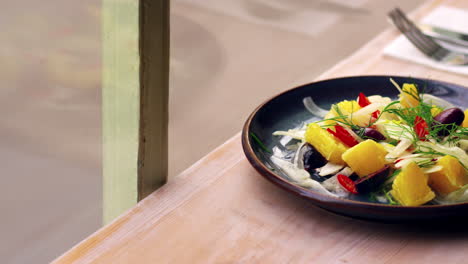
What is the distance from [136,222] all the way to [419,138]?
15.4 inches

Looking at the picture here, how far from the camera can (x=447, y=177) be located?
2.62 feet

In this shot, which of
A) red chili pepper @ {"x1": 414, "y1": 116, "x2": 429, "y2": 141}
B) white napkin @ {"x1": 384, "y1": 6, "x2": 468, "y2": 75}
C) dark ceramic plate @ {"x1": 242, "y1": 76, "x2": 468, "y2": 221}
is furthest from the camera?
white napkin @ {"x1": 384, "y1": 6, "x2": 468, "y2": 75}

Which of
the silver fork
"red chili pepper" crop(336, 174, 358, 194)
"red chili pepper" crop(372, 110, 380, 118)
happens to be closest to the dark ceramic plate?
"red chili pepper" crop(336, 174, 358, 194)

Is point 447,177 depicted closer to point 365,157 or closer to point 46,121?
point 365,157

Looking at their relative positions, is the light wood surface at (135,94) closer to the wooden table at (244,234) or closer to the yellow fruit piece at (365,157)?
the wooden table at (244,234)

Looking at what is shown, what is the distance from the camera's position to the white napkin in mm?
1302

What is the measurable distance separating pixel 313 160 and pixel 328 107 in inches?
7.9

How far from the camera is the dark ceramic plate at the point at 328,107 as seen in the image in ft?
2.51

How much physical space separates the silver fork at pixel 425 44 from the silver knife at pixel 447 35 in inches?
1.7

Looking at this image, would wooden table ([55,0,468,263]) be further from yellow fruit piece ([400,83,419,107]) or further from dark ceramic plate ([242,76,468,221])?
yellow fruit piece ([400,83,419,107])

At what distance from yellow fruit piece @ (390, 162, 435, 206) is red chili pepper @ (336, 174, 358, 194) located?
58 mm

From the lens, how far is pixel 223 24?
6.55 ft

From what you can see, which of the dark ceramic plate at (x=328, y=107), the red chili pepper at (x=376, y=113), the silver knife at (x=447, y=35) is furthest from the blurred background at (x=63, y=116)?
the silver knife at (x=447, y=35)

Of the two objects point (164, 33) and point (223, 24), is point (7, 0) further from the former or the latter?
point (223, 24)
